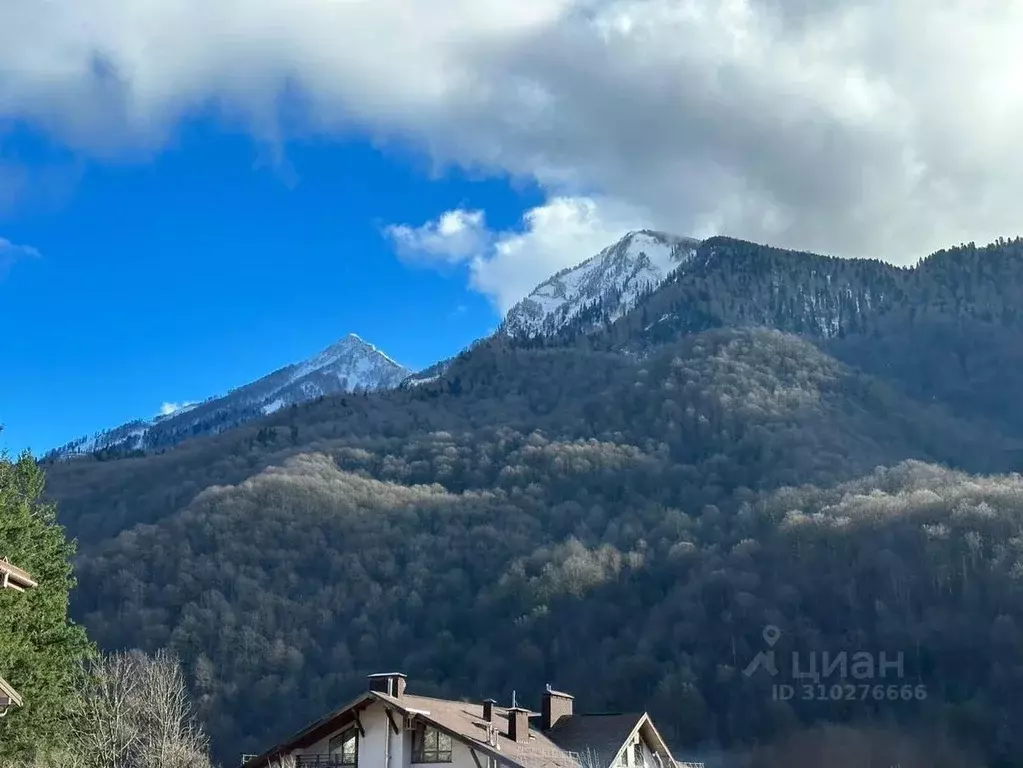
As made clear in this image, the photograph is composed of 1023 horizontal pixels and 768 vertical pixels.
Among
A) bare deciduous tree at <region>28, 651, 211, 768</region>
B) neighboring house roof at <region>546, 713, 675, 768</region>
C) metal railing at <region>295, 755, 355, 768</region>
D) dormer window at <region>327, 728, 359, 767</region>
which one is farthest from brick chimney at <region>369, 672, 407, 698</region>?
bare deciduous tree at <region>28, 651, 211, 768</region>

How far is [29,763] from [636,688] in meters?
95.0

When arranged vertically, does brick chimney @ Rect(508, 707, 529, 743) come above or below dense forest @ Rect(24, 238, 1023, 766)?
below

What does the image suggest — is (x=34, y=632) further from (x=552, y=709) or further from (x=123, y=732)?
(x=552, y=709)

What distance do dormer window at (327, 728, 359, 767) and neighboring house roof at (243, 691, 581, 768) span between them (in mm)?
378

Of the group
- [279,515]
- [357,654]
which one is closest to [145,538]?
[279,515]

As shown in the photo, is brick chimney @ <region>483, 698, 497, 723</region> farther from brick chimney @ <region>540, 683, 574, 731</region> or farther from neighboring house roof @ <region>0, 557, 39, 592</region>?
neighboring house roof @ <region>0, 557, 39, 592</region>

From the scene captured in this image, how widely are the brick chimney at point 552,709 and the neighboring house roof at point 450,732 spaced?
375 cm

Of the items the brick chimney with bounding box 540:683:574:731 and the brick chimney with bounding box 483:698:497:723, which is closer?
the brick chimney with bounding box 483:698:497:723

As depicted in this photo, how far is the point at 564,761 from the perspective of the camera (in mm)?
45625

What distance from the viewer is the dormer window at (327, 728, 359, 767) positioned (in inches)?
1734

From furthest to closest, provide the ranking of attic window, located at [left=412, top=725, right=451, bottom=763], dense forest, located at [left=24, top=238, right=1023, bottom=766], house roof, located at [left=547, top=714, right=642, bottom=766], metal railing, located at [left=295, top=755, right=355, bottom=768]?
dense forest, located at [left=24, top=238, right=1023, bottom=766], house roof, located at [left=547, top=714, right=642, bottom=766], metal railing, located at [left=295, top=755, right=355, bottom=768], attic window, located at [left=412, top=725, right=451, bottom=763]

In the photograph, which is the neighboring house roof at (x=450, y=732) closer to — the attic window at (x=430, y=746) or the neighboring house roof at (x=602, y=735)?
the attic window at (x=430, y=746)

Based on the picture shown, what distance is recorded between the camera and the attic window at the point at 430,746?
4291cm

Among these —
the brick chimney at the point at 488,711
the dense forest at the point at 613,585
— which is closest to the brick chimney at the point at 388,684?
the brick chimney at the point at 488,711
